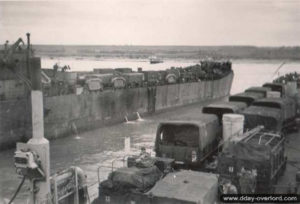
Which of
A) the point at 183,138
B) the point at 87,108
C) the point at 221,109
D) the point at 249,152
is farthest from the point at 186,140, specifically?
the point at 87,108

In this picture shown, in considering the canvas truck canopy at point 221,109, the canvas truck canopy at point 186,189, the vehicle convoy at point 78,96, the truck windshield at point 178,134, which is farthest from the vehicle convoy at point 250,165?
the vehicle convoy at point 78,96

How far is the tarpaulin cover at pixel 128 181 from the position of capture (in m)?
10.4

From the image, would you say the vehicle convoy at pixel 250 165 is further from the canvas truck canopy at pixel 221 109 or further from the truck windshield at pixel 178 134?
the canvas truck canopy at pixel 221 109

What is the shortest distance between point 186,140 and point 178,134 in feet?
1.39

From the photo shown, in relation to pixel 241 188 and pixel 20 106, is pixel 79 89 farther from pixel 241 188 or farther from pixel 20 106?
pixel 241 188

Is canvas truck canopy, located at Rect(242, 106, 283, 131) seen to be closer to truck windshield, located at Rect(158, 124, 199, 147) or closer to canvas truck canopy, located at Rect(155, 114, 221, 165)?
canvas truck canopy, located at Rect(155, 114, 221, 165)

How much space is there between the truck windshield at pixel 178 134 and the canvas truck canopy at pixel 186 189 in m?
5.21

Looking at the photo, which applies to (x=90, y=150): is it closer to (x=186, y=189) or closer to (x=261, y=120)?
(x=261, y=120)

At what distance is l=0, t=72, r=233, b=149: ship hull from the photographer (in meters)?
25.0

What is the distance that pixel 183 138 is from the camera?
1672 cm

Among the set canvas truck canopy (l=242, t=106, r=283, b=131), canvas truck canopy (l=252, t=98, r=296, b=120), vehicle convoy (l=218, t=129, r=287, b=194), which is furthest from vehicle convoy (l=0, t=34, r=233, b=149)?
canvas truck canopy (l=252, t=98, r=296, b=120)

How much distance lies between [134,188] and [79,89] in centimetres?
2197

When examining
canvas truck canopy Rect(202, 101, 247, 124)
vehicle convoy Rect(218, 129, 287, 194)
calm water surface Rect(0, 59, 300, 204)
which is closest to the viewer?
vehicle convoy Rect(218, 129, 287, 194)

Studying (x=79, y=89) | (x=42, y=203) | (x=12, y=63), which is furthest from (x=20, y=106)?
(x=42, y=203)
